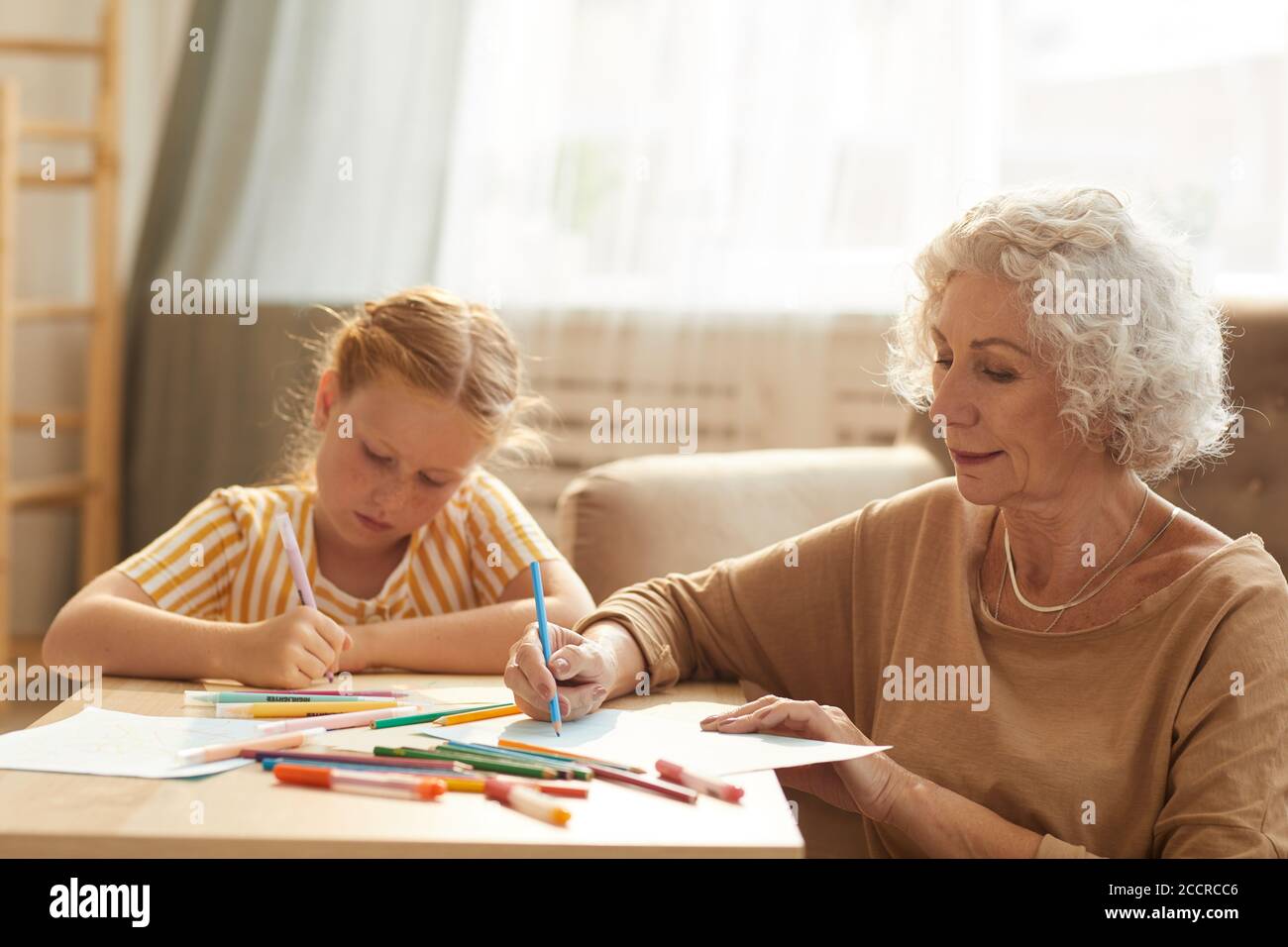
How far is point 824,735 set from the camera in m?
1.21

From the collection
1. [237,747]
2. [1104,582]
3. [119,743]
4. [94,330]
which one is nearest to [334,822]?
[237,747]

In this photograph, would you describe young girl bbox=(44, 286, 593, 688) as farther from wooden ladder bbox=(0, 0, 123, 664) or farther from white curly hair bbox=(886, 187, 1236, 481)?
wooden ladder bbox=(0, 0, 123, 664)

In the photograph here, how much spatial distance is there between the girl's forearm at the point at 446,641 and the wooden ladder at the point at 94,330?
81.9 inches

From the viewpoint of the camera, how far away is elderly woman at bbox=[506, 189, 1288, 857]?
4.03ft

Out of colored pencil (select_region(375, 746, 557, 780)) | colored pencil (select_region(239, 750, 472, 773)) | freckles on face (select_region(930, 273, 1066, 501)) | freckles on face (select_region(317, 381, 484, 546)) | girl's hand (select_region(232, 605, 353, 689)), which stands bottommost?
colored pencil (select_region(239, 750, 472, 773))

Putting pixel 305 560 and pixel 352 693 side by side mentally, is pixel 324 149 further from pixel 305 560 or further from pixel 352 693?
pixel 352 693

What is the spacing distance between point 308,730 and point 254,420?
2277mm

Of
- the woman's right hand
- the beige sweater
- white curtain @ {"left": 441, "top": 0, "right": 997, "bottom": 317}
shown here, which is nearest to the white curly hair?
the beige sweater

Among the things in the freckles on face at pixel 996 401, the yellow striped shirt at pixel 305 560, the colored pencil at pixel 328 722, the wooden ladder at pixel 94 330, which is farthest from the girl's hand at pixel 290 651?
the wooden ladder at pixel 94 330

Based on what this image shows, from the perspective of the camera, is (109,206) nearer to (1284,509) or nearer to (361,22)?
(361,22)

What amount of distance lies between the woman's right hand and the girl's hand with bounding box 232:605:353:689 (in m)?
0.21

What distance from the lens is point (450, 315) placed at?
5.61 ft
